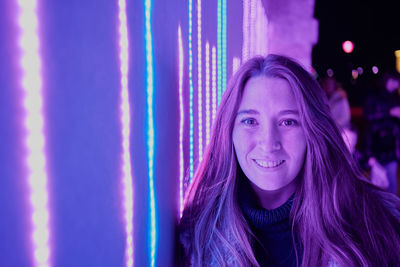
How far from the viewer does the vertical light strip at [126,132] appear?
61 cm

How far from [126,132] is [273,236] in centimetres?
72

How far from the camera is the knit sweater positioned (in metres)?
1.13

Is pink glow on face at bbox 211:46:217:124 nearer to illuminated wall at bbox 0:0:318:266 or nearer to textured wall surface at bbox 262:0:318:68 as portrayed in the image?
illuminated wall at bbox 0:0:318:266

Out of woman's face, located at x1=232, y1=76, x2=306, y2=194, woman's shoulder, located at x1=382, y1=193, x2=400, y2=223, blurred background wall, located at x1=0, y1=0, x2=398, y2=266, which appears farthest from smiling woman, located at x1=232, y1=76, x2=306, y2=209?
woman's shoulder, located at x1=382, y1=193, x2=400, y2=223

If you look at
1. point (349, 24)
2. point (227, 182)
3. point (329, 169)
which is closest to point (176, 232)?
point (227, 182)

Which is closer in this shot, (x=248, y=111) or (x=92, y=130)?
(x=92, y=130)

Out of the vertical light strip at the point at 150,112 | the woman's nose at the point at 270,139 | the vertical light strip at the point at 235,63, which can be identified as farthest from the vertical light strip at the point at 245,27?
the vertical light strip at the point at 150,112

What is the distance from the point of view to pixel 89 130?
48 cm

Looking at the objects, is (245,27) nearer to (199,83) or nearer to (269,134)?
(199,83)

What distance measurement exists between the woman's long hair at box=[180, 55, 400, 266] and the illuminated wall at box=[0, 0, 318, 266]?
0.17m

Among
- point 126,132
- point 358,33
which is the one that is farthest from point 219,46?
point 358,33

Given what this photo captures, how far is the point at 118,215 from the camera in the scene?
0.61m

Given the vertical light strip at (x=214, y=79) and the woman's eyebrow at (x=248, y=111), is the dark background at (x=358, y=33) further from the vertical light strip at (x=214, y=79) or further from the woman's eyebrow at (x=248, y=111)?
the woman's eyebrow at (x=248, y=111)

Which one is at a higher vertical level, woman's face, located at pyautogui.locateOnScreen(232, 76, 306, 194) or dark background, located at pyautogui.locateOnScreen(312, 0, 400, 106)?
dark background, located at pyautogui.locateOnScreen(312, 0, 400, 106)
